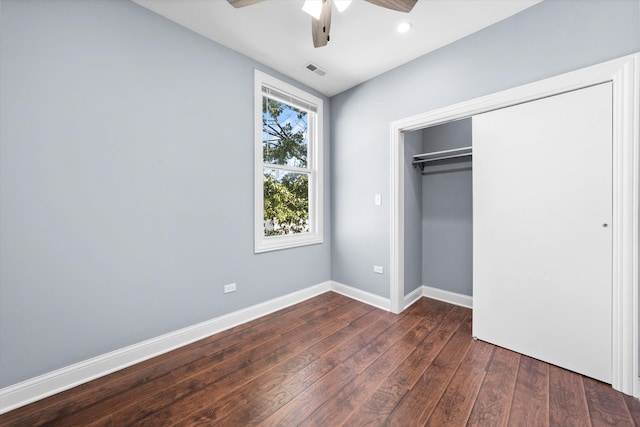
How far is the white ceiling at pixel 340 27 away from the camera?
6.46ft

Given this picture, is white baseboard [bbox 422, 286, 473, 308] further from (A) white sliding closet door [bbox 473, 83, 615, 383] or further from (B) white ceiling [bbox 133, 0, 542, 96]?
(B) white ceiling [bbox 133, 0, 542, 96]

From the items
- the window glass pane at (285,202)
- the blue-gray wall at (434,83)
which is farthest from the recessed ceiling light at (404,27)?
the window glass pane at (285,202)

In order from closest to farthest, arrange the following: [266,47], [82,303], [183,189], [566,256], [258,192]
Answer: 1. [82,303]
2. [566,256]
3. [183,189]
4. [266,47]
5. [258,192]

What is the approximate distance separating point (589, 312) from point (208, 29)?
3828 mm

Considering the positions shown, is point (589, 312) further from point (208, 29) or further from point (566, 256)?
point (208, 29)

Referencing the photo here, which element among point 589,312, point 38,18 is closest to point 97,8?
point 38,18

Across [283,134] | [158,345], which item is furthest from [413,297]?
[158,345]

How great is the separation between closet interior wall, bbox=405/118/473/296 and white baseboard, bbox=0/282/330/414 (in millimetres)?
2054

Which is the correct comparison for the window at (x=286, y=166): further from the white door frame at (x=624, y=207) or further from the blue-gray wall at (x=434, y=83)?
the white door frame at (x=624, y=207)

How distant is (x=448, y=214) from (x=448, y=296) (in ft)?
3.43

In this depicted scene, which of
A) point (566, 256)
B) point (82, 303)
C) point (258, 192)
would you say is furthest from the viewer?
point (258, 192)

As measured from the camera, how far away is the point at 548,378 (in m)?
1.75

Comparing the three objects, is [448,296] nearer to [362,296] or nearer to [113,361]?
[362,296]

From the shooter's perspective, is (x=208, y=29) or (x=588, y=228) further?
(x=208, y=29)
